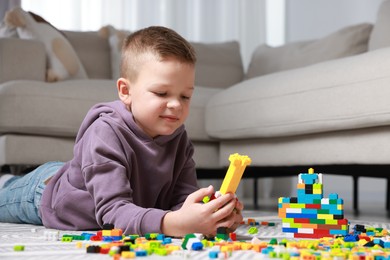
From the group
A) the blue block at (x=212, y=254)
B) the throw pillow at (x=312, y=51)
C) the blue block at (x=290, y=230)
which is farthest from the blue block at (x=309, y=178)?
the throw pillow at (x=312, y=51)

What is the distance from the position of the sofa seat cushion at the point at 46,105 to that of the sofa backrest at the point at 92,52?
2.57ft

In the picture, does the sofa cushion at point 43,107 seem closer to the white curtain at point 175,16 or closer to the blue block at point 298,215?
the blue block at point 298,215

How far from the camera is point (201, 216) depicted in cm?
111

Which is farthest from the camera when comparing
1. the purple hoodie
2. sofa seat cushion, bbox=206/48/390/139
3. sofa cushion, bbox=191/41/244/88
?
sofa cushion, bbox=191/41/244/88

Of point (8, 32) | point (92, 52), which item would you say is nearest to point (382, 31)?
point (92, 52)

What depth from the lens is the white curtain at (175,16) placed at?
14.2 feet

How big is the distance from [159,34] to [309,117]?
2.85ft

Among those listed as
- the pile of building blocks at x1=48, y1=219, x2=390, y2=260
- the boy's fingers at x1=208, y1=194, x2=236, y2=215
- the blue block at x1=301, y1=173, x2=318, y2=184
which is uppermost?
the blue block at x1=301, y1=173, x2=318, y2=184

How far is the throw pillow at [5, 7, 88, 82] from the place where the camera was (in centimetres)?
287

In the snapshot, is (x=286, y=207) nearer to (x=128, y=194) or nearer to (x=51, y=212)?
(x=128, y=194)

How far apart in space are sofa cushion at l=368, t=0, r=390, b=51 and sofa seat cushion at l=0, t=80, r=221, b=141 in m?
1.18

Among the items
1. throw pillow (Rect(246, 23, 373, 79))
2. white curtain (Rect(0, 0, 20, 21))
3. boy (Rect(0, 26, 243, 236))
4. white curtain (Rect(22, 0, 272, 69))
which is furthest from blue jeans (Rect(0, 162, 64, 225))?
white curtain (Rect(22, 0, 272, 69))

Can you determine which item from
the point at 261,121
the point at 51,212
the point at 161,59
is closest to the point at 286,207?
the point at 161,59

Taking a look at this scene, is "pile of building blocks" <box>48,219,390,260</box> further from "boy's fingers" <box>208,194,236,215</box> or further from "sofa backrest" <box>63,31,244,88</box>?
"sofa backrest" <box>63,31,244,88</box>
